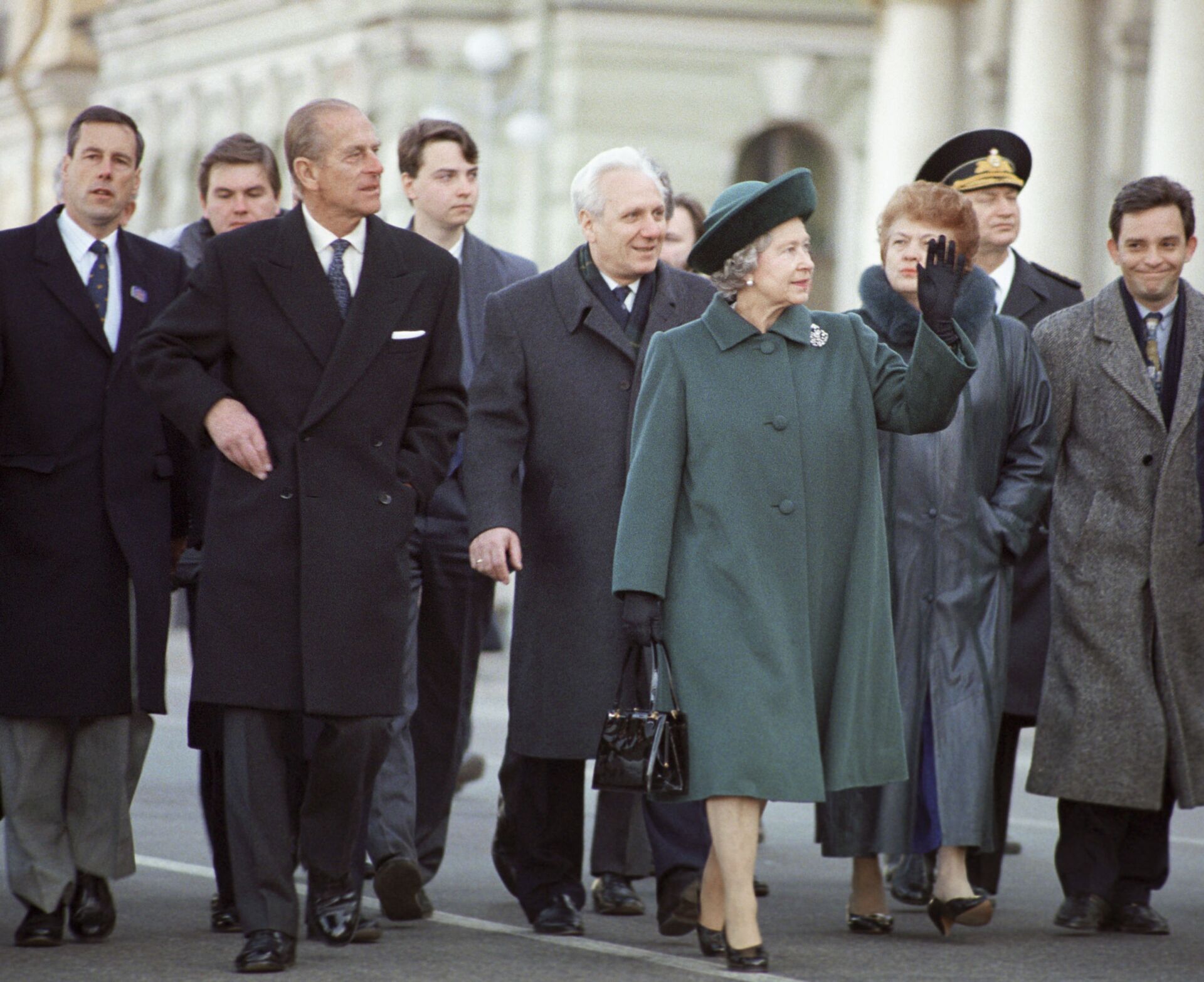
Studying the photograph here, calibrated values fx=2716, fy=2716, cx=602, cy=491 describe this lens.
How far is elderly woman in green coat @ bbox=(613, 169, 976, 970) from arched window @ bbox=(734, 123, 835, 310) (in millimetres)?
25449

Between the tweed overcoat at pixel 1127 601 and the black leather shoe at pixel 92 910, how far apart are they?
2.65 m

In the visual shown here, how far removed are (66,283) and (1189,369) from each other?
125 inches

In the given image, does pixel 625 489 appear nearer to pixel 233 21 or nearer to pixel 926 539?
pixel 926 539

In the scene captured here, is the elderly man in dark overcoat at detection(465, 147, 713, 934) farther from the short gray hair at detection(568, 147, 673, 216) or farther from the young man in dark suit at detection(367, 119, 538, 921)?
the young man in dark suit at detection(367, 119, 538, 921)

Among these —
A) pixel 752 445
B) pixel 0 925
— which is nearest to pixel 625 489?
pixel 752 445

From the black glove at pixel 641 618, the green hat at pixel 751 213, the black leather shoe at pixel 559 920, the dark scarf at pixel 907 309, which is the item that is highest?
the green hat at pixel 751 213

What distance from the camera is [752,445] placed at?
6.83 metres

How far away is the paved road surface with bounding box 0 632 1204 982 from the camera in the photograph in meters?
6.70

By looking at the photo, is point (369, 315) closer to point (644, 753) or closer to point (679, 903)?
point (644, 753)

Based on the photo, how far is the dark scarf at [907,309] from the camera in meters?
7.64

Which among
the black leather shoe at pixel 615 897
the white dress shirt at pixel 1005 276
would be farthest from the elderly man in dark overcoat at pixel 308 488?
the white dress shirt at pixel 1005 276

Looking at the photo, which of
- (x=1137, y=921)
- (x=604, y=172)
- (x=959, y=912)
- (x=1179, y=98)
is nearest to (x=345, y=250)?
(x=604, y=172)

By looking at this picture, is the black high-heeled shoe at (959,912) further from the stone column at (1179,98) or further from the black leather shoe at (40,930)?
the stone column at (1179,98)

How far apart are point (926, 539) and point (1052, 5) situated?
52.3 ft
